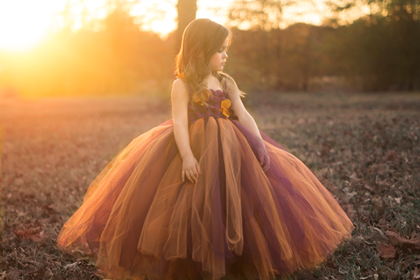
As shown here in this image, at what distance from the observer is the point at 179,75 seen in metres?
2.71

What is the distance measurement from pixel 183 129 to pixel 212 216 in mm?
698

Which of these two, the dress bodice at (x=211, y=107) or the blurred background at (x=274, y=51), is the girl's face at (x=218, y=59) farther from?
the blurred background at (x=274, y=51)

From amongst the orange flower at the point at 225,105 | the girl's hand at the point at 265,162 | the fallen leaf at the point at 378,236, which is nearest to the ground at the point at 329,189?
the fallen leaf at the point at 378,236

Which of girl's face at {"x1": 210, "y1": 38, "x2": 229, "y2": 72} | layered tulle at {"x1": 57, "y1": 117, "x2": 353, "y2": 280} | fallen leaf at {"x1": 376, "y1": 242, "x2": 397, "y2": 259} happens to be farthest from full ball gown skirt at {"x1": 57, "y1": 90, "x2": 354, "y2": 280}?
fallen leaf at {"x1": 376, "y1": 242, "x2": 397, "y2": 259}

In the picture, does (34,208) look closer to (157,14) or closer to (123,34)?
(157,14)

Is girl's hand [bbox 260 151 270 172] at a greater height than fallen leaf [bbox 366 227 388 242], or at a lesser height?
greater

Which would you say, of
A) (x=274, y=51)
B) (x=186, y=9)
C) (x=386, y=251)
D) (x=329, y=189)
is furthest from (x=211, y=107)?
(x=274, y=51)

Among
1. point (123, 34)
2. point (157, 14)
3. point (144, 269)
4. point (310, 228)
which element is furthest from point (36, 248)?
point (123, 34)

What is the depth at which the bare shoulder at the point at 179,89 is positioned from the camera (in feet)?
8.56

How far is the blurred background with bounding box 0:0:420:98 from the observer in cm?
1594

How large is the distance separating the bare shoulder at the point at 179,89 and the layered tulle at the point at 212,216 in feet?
0.82

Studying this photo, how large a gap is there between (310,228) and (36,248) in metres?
2.58

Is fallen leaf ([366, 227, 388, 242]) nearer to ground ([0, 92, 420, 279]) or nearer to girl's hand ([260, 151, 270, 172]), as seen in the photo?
ground ([0, 92, 420, 279])

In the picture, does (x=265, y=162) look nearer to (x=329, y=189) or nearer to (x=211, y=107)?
(x=211, y=107)
